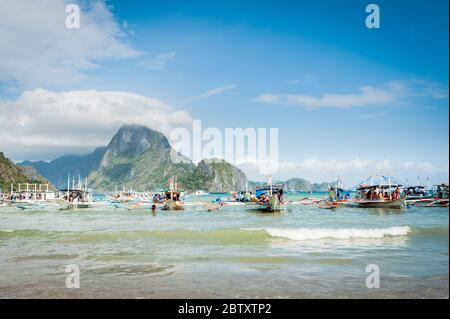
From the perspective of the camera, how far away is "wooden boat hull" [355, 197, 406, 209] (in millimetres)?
43219

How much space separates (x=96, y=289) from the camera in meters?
8.59

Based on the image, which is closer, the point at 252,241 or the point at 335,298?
the point at 335,298

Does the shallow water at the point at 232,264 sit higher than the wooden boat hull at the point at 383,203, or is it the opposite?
the shallow water at the point at 232,264

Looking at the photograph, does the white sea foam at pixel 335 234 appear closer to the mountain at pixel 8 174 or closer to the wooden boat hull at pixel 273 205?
the wooden boat hull at pixel 273 205

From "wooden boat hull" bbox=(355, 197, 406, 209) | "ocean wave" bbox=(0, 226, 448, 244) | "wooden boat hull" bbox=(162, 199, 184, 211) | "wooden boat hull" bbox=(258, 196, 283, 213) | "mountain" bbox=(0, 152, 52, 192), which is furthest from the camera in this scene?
"mountain" bbox=(0, 152, 52, 192)

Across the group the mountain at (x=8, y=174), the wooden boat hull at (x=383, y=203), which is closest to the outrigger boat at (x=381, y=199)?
the wooden boat hull at (x=383, y=203)

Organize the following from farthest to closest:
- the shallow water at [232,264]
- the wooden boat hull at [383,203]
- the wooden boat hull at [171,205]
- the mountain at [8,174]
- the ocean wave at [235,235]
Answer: the mountain at [8,174], the wooden boat hull at [171,205], the wooden boat hull at [383,203], the ocean wave at [235,235], the shallow water at [232,264]

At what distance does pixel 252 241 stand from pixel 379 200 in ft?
114

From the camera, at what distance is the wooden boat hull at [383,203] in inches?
1702

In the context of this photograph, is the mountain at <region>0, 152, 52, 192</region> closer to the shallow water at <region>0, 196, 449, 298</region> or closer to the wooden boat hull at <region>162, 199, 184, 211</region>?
the wooden boat hull at <region>162, 199, 184, 211</region>

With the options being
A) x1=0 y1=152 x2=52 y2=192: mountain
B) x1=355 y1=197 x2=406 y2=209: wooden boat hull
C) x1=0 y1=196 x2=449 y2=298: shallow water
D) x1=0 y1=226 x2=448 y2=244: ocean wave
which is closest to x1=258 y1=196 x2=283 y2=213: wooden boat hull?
x1=355 y1=197 x2=406 y2=209: wooden boat hull
